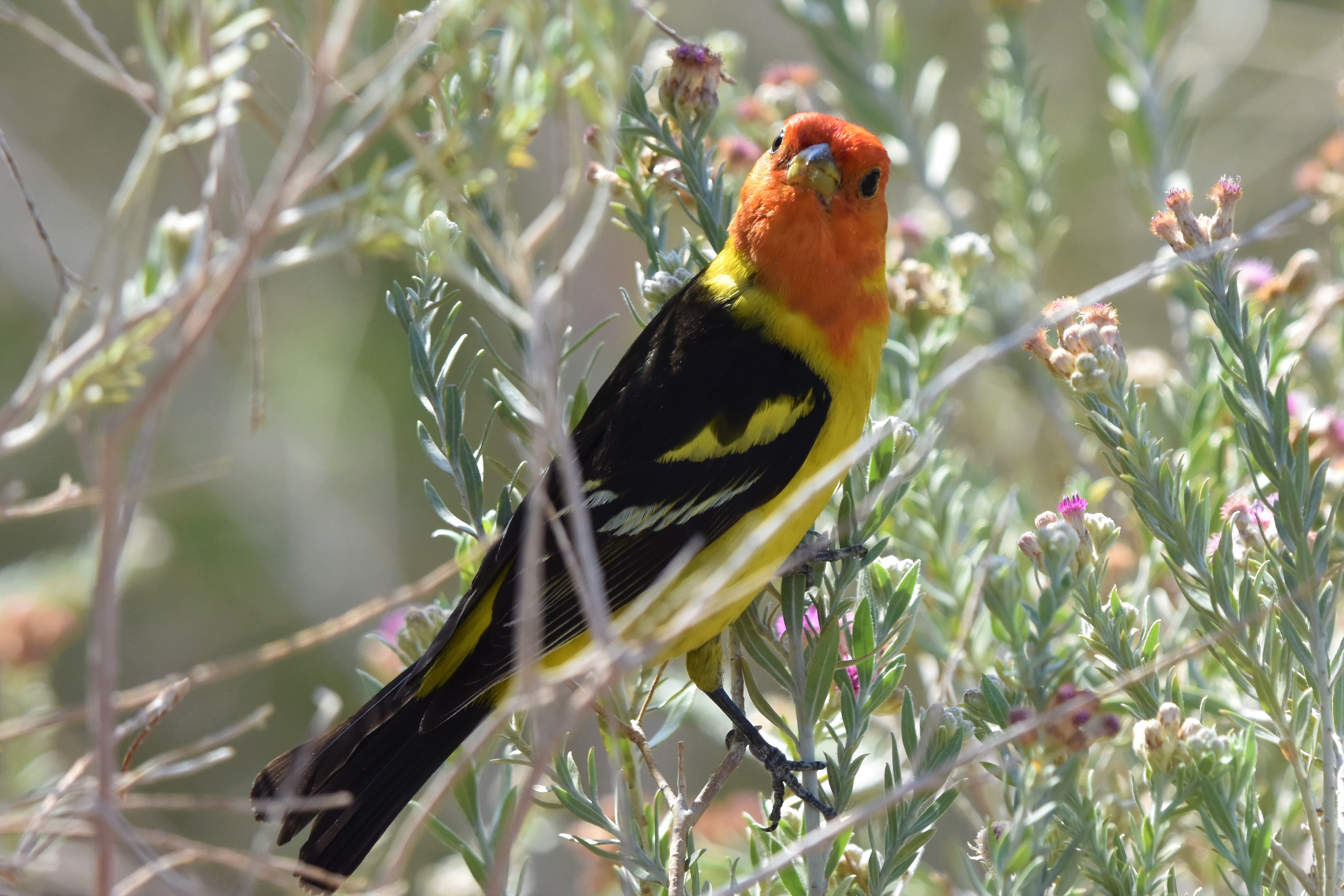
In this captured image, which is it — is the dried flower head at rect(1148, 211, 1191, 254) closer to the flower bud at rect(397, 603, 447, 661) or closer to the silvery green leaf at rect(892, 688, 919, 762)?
the silvery green leaf at rect(892, 688, 919, 762)

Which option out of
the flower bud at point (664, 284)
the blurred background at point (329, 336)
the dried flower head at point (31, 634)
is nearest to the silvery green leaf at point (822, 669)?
the flower bud at point (664, 284)

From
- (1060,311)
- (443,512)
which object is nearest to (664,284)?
(443,512)

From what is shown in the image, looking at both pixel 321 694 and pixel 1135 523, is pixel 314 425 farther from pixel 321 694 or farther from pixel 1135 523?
pixel 1135 523

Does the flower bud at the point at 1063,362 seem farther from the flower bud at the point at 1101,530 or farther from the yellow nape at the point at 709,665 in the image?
the yellow nape at the point at 709,665

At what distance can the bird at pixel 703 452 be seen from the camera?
2285 millimetres

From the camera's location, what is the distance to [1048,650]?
59.0 inches

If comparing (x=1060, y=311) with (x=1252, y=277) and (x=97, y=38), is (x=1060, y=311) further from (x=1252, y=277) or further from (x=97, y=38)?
(x=97, y=38)

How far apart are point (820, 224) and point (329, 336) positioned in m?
2.61

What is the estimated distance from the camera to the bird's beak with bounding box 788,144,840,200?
101 inches

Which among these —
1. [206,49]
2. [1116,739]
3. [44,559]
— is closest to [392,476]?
[44,559]

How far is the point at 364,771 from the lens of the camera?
7.77 ft

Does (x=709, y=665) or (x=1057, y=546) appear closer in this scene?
(x=1057, y=546)

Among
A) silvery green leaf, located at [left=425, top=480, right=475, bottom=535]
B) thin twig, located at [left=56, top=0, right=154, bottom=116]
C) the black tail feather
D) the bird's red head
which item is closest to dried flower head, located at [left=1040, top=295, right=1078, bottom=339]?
the bird's red head

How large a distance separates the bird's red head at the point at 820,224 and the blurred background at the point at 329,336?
1560 mm
